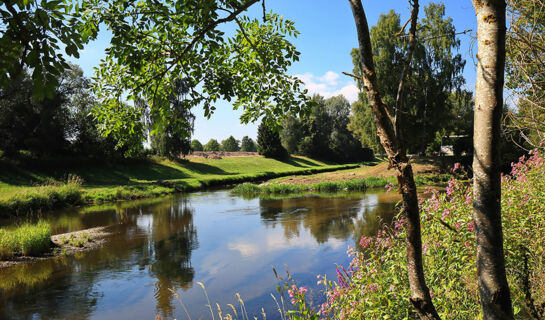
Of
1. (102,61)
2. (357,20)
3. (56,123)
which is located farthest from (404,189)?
(56,123)

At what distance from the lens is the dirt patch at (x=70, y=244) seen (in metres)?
10.6

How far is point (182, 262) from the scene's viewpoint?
10.4 m

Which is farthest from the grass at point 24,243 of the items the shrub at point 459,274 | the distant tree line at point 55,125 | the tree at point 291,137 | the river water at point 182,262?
the tree at point 291,137

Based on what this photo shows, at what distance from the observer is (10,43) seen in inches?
78.4

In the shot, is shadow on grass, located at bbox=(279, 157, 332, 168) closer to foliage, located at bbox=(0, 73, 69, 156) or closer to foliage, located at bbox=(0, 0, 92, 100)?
foliage, located at bbox=(0, 73, 69, 156)

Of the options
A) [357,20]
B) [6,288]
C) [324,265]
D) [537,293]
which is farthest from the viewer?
[324,265]

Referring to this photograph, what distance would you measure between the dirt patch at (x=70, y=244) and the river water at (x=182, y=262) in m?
0.45

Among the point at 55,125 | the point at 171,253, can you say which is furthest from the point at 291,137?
the point at 171,253

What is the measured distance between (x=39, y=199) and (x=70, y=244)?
9410 mm

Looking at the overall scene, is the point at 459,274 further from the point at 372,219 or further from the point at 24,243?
the point at 24,243

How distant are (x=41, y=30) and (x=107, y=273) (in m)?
9.09

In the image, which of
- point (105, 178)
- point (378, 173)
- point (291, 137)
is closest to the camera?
point (378, 173)

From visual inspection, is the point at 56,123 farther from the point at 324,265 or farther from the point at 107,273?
the point at 324,265

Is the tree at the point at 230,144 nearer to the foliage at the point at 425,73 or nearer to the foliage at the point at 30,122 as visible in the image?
the foliage at the point at 30,122
